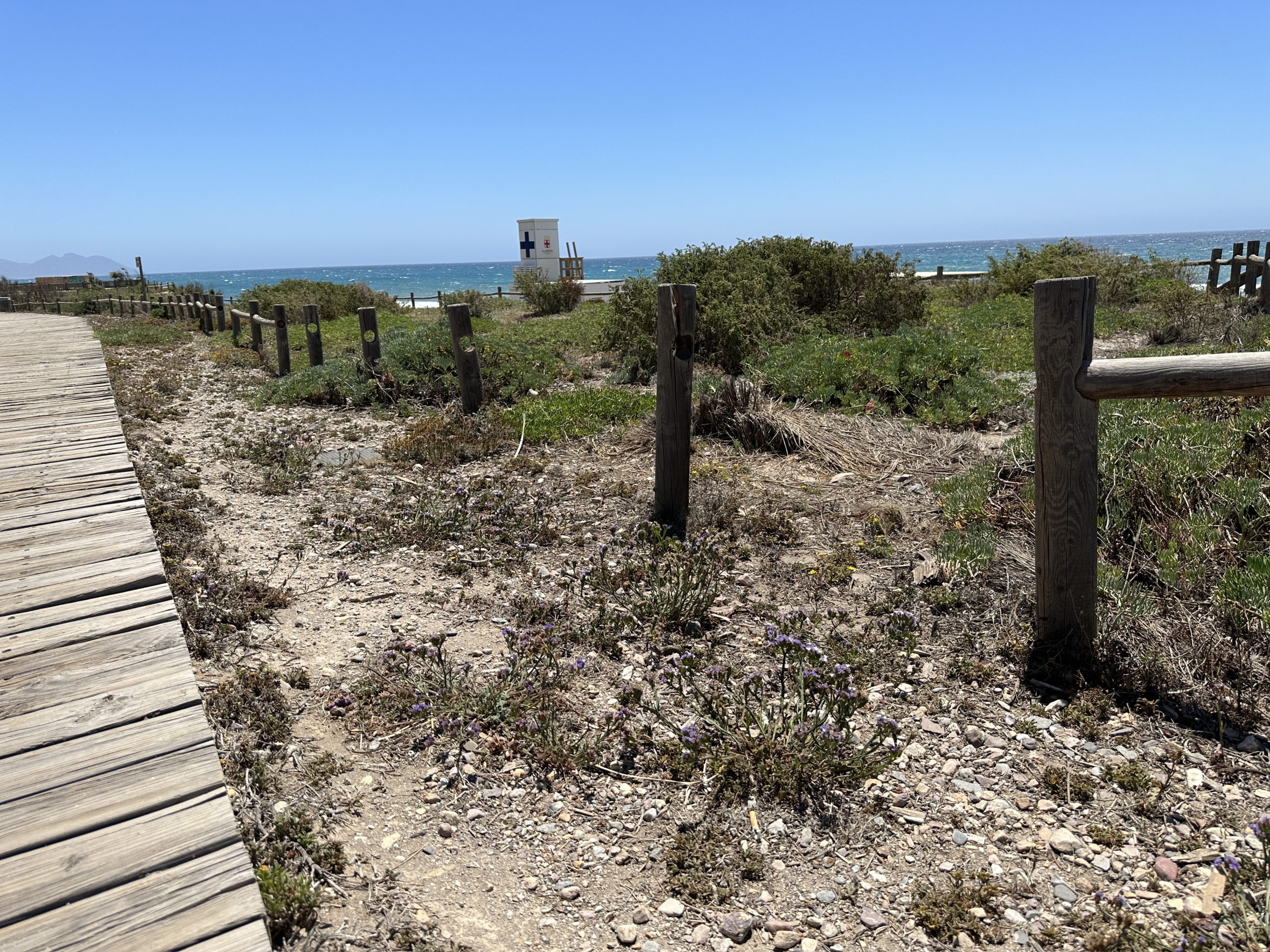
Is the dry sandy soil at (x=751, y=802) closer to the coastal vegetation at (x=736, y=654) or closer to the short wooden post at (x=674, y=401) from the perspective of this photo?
the coastal vegetation at (x=736, y=654)

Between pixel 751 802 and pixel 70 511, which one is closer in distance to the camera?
pixel 751 802

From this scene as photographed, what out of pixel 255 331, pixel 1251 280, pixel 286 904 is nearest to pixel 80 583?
pixel 286 904

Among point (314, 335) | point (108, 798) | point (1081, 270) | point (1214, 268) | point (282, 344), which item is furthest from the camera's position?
point (1214, 268)

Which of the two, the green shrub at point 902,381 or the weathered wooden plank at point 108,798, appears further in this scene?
the green shrub at point 902,381

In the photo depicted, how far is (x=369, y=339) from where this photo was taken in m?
11.2

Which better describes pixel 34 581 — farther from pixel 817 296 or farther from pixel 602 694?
pixel 817 296

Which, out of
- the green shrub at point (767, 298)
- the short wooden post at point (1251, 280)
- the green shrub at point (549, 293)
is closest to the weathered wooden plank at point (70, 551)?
the green shrub at point (767, 298)

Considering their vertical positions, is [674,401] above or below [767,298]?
below

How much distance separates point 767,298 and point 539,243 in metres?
27.9

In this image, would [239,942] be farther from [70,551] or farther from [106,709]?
[70,551]

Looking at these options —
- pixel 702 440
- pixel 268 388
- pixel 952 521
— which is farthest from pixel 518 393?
pixel 952 521

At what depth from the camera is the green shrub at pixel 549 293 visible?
25.5 meters

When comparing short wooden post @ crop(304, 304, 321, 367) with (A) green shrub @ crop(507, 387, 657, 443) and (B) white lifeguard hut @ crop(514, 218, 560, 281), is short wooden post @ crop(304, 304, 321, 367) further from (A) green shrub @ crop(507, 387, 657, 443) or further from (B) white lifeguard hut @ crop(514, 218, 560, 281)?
(B) white lifeguard hut @ crop(514, 218, 560, 281)

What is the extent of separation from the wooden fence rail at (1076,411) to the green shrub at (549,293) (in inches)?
900
